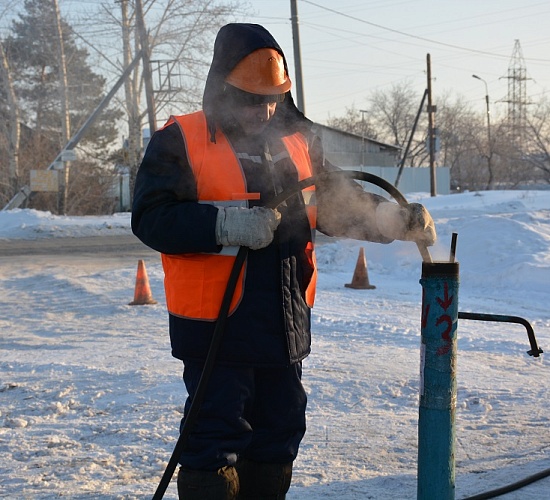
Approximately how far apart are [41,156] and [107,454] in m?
28.7

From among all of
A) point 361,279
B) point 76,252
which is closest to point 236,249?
point 361,279

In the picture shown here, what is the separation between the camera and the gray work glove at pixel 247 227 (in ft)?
6.97

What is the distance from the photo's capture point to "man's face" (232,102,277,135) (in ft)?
7.50

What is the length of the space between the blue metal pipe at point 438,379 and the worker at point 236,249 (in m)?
0.18

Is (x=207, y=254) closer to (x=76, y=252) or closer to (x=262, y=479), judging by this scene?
(x=262, y=479)

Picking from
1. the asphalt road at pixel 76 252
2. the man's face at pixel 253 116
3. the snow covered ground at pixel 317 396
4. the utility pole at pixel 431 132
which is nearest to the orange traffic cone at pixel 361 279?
the snow covered ground at pixel 317 396

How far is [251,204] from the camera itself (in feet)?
7.45

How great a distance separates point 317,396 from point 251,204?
2.28 meters

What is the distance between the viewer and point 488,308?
8242mm

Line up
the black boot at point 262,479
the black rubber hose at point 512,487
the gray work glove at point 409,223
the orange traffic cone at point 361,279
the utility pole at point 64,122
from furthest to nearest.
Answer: the utility pole at point 64,122 → the orange traffic cone at point 361,279 → the black rubber hose at point 512,487 → the black boot at point 262,479 → the gray work glove at point 409,223

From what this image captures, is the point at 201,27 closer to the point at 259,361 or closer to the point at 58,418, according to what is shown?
the point at 58,418

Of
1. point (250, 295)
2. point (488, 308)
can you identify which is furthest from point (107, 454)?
point (488, 308)

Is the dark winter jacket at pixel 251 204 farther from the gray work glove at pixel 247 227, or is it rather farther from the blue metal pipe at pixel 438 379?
the blue metal pipe at pixel 438 379

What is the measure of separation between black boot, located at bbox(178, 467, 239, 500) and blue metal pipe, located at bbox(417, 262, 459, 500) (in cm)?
55
